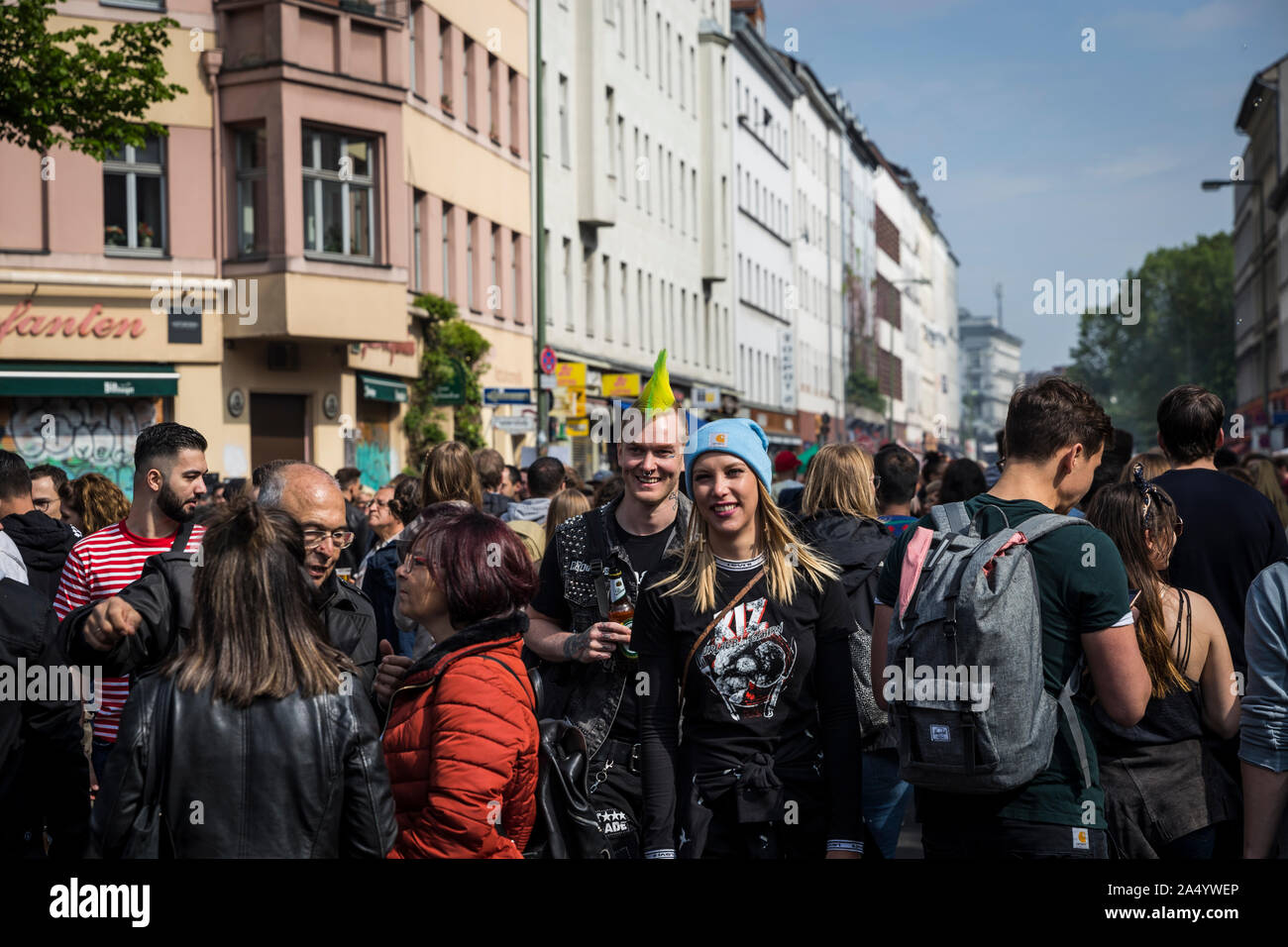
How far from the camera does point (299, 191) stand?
25641 millimetres

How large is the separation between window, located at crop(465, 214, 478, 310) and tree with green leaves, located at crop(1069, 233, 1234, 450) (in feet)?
228

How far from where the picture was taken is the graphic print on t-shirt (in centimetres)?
441

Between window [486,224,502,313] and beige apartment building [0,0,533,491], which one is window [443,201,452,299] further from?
beige apartment building [0,0,533,491]

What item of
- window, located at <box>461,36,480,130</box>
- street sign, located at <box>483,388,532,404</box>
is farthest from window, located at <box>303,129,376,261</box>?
window, located at <box>461,36,480,130</box>

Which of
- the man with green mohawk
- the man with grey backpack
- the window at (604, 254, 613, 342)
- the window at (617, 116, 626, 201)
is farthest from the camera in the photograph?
the window at (617, 116, 626, 201)

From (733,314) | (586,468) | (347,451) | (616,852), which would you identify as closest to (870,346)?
(733,314)

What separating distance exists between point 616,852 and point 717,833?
1.63 ft

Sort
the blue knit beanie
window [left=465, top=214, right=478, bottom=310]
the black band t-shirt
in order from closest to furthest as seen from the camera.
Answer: the blue knit beanie
the black band t-shirt
window [left=465, top=214, right=478, bottom=310]

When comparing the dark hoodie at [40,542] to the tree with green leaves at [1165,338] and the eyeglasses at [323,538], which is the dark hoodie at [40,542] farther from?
the tree with green leaves at [1165,338]

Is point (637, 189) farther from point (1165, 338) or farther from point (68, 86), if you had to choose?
point (1165, 338)

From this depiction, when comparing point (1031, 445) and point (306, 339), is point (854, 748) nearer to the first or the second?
point (1031, 445)

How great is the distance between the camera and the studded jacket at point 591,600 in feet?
16.5
